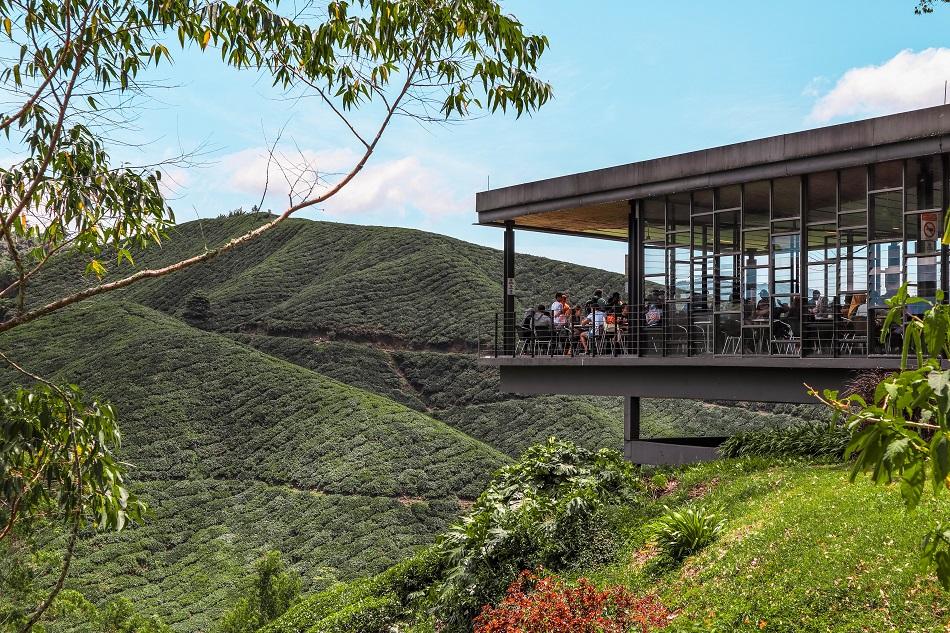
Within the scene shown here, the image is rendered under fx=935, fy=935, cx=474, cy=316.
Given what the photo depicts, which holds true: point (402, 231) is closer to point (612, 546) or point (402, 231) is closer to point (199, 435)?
point (199, 435)

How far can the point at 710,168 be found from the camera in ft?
54.4

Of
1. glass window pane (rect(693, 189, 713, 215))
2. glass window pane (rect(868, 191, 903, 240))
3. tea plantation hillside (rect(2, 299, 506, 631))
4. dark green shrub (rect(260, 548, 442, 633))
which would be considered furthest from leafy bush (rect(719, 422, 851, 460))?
tea plantation hillside (rect(2, 299, 506, 631))

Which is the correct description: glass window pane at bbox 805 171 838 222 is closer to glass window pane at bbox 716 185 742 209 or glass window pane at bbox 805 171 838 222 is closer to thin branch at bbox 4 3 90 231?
glass window pane at bbox 716 185 742 209

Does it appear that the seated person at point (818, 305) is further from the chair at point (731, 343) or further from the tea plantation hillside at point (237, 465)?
the tea plantation hillside at point (237, 465)

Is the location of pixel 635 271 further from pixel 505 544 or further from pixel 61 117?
pixel 61 117

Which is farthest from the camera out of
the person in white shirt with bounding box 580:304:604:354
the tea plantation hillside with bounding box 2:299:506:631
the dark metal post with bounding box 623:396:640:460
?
the tea plantation hillside with bounding box 2:299:506:631

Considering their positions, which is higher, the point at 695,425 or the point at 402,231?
the point at 402,231

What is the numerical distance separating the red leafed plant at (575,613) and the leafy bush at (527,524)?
3.00m

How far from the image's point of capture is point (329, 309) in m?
58.6

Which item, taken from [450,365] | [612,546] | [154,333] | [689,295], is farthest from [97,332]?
[612,546]

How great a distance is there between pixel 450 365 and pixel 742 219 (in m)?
36.8

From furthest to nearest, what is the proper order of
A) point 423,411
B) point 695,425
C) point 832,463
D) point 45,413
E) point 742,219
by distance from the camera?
1. point 423,411
2. point 695,425
3. point 742,219
4. point 832,463
5. point 45,413

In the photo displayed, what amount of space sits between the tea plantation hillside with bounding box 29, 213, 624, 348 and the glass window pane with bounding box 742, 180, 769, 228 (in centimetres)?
3749

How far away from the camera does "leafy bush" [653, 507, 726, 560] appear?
33.6 ft
